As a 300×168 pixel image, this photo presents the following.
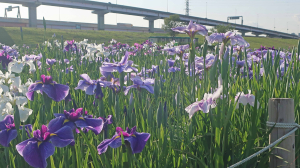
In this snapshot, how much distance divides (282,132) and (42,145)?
155cm

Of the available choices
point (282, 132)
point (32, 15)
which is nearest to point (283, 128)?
point (282, 132)

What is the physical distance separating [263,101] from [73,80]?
2782mm

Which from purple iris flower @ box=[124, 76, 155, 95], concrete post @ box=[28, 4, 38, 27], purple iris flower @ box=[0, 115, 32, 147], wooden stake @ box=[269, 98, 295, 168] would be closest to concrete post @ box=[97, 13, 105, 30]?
concrete post @ box=[28, 4, 38, 27]

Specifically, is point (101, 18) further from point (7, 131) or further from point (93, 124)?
point (93, 124)

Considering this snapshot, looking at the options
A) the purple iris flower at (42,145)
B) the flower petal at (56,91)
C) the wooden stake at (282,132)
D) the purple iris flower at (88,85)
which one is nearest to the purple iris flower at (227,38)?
the wooden stake at (282,132)

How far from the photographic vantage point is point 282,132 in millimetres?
1758

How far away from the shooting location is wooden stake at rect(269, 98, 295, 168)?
1729mm

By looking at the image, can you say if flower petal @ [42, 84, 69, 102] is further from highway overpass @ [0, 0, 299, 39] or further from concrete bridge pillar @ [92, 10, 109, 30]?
concrete bridge pillar @ [92, 10, 109, 30]

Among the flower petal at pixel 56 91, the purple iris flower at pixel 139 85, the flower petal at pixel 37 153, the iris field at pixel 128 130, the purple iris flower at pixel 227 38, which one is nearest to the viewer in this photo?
the flower petal at pixel 37 153

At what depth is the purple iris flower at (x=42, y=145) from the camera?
3.62ft

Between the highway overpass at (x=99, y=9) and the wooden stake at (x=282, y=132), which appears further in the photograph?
the highway overpass at (x=99, y=9)

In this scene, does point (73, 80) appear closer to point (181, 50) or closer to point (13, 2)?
point (181, 50)

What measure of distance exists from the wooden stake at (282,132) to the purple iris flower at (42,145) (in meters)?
1.37

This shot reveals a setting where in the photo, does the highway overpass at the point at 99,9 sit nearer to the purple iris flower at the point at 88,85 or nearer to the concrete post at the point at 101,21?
the concrete post at the point at 101,21
